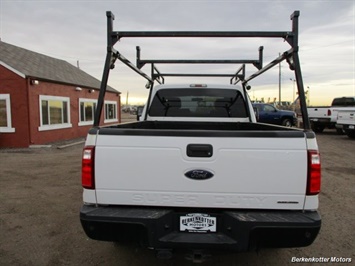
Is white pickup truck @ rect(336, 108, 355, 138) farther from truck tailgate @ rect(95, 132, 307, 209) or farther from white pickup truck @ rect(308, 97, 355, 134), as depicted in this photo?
truck tailgate @ rect(95, 132, 307, 209)

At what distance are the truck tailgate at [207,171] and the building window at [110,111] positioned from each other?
62.9 ft

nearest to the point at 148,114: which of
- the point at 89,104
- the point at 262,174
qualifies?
the point at 262,174

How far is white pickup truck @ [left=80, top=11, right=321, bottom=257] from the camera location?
2.53 meters

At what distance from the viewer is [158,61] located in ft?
18.2

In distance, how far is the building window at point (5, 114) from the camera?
12.7 metres

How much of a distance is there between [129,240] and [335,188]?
551cm

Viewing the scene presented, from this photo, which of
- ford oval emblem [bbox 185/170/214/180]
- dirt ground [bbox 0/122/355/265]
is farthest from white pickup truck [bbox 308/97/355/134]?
ford oval emblem [bbox 185/170/214/180]

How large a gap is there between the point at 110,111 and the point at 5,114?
991 centimetres

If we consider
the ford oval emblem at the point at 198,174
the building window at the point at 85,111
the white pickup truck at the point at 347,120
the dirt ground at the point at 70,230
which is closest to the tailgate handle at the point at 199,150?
the ford oval emblem at the point at 198,174

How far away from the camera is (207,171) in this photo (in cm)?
259

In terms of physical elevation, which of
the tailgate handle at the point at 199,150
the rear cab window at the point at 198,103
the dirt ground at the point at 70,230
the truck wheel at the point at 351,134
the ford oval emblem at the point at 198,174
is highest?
the rear cab window at the point at 198,103

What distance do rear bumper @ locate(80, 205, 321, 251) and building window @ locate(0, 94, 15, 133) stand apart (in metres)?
12.0

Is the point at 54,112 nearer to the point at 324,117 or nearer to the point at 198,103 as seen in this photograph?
the point at 198,103

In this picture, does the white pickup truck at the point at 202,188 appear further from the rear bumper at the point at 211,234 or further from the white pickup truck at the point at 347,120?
the white pickup truck at the point at 347,120
